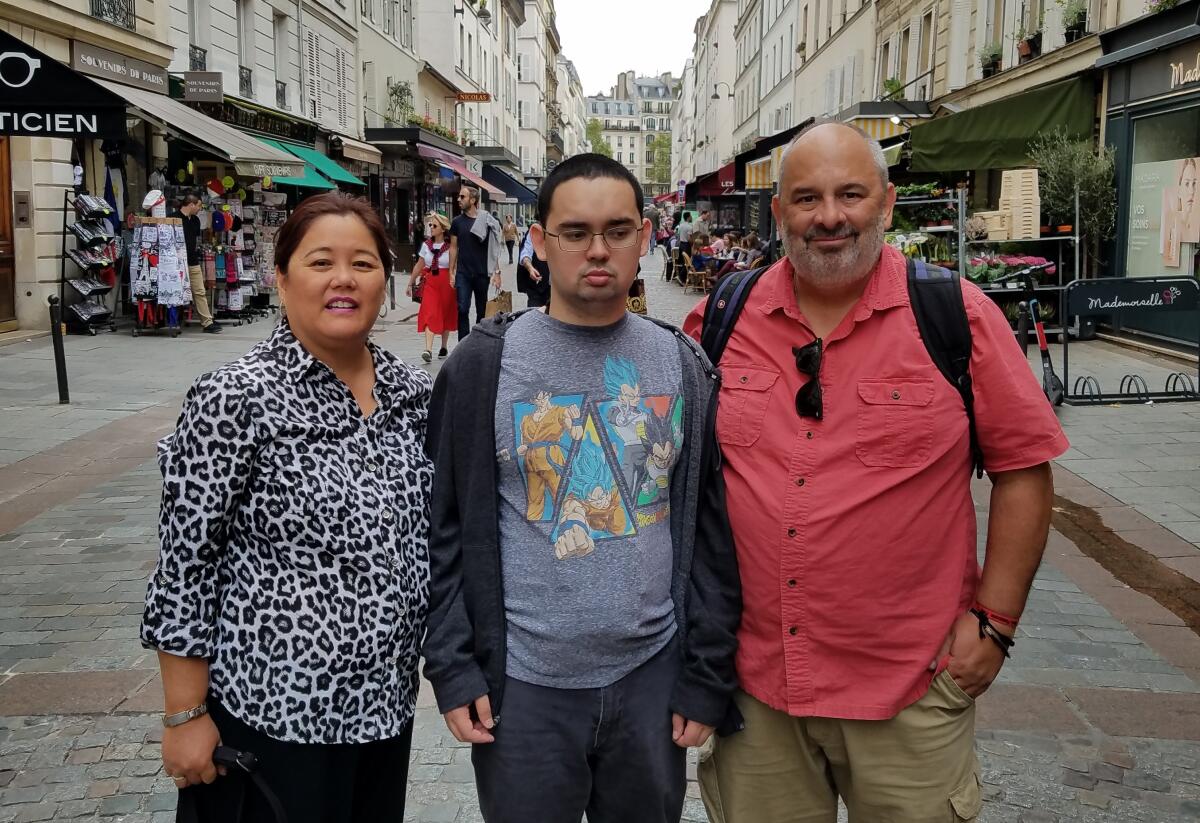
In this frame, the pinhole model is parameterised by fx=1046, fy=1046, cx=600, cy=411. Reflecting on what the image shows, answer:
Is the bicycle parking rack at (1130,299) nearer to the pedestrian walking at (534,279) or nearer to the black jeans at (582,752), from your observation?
the pedestrian walking at (534,279)

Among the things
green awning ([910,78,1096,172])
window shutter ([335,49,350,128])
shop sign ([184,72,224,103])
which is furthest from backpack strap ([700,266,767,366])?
window shutter ([335,49,350,128])

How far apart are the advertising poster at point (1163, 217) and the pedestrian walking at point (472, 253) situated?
7854 mm

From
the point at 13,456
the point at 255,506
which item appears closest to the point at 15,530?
the point at 13,456

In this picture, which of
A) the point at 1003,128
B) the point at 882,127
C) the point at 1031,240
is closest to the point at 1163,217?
the point at 1031,240

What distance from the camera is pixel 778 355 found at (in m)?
2.23

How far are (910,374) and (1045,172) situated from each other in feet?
43.0

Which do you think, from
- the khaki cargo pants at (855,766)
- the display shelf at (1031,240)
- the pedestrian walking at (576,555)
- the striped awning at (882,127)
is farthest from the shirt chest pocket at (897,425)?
the striped awning at (882,127)

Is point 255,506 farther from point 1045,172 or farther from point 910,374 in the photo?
point 1045,172

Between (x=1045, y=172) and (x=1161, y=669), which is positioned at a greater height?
(x=1045, y=172)

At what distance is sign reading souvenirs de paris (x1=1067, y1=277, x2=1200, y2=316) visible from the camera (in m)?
9.26

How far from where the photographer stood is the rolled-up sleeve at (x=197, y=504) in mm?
1915

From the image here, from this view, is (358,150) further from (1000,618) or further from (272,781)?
(1000,618)

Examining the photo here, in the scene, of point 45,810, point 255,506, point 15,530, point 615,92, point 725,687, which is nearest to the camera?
point 255,506

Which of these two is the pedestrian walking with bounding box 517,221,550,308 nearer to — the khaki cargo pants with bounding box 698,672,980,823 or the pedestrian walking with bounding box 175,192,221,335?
the pedestrian walking with bounding box 175,192,221,335
